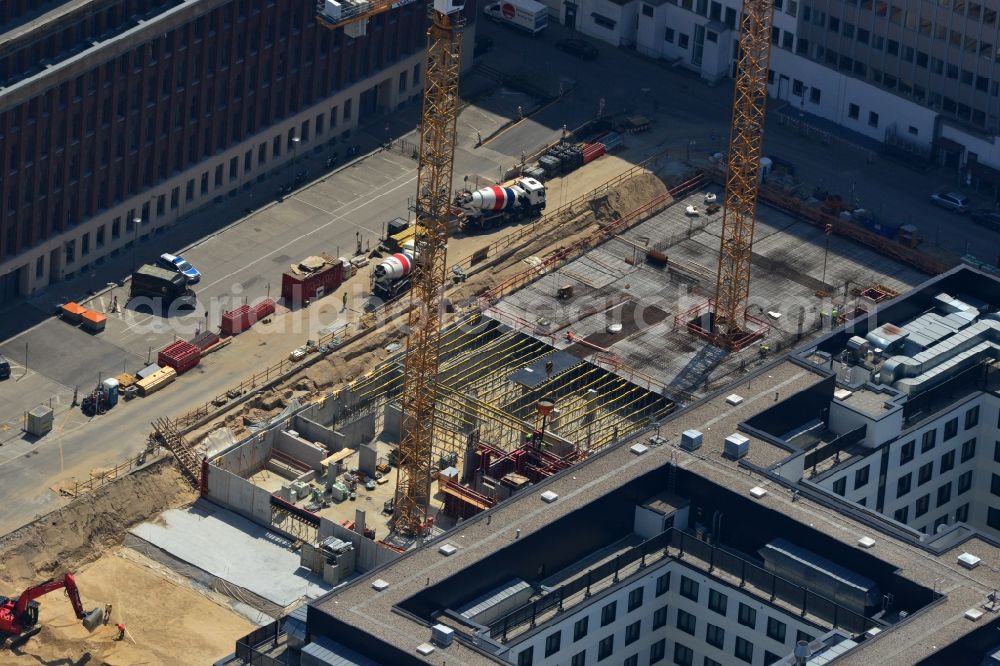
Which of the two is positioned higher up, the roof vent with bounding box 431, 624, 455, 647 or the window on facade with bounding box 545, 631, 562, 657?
the roof vent with bounding box 431, 624, 455, 647

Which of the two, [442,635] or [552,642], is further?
[552,642]

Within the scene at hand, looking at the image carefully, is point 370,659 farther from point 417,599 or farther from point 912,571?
point 912,571

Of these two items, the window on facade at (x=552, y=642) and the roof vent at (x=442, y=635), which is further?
the window on facade at (x=552, y=642)

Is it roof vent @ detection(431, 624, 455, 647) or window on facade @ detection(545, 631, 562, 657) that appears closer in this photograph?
roof vent @ detection(431, 624, 455, 647)

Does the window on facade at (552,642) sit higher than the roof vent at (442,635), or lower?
lower

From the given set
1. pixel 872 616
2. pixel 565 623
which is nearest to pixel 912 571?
pixel 872 616
